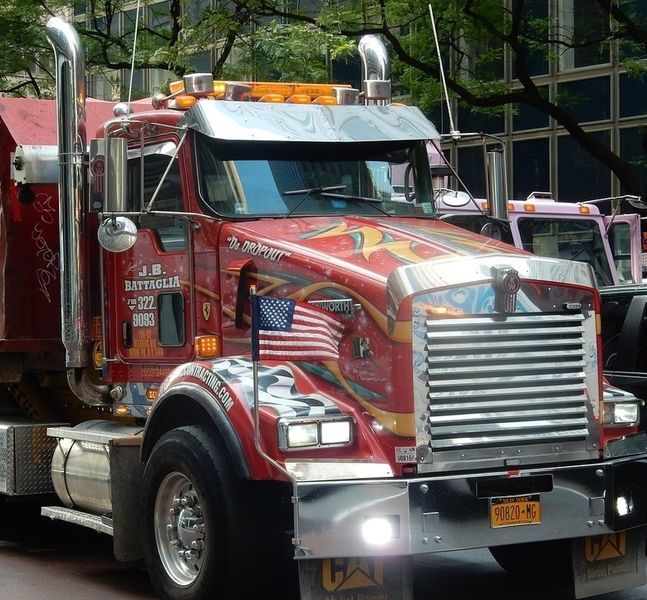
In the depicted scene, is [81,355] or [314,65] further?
[314,65]

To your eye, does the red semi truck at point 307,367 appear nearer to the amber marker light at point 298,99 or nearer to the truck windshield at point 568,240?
the amber marker light at point 298,99

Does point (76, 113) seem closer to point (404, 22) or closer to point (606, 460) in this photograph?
point (606, 460)

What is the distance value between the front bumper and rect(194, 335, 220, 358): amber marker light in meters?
1.75

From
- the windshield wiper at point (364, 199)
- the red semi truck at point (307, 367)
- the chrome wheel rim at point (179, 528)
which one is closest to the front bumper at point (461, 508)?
the red semi truck at point (307, 367)

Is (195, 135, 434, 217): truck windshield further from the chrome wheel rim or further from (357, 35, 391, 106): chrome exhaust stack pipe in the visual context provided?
the chrome wheel rim

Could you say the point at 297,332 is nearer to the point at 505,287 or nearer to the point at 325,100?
the point at 505,287

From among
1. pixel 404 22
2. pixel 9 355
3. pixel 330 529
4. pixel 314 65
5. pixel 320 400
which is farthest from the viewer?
pixel 404 22

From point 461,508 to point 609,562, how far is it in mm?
1408

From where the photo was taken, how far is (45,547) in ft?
35.2

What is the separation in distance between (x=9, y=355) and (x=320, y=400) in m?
4.10

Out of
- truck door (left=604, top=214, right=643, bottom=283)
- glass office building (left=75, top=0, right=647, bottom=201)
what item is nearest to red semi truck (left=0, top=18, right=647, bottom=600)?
truck door (left=604, top=214, right=643, bottom=283)

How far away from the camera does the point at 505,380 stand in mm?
7410

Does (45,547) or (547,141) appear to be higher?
(547,141)

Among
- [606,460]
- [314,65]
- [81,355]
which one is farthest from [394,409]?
[314,65]
